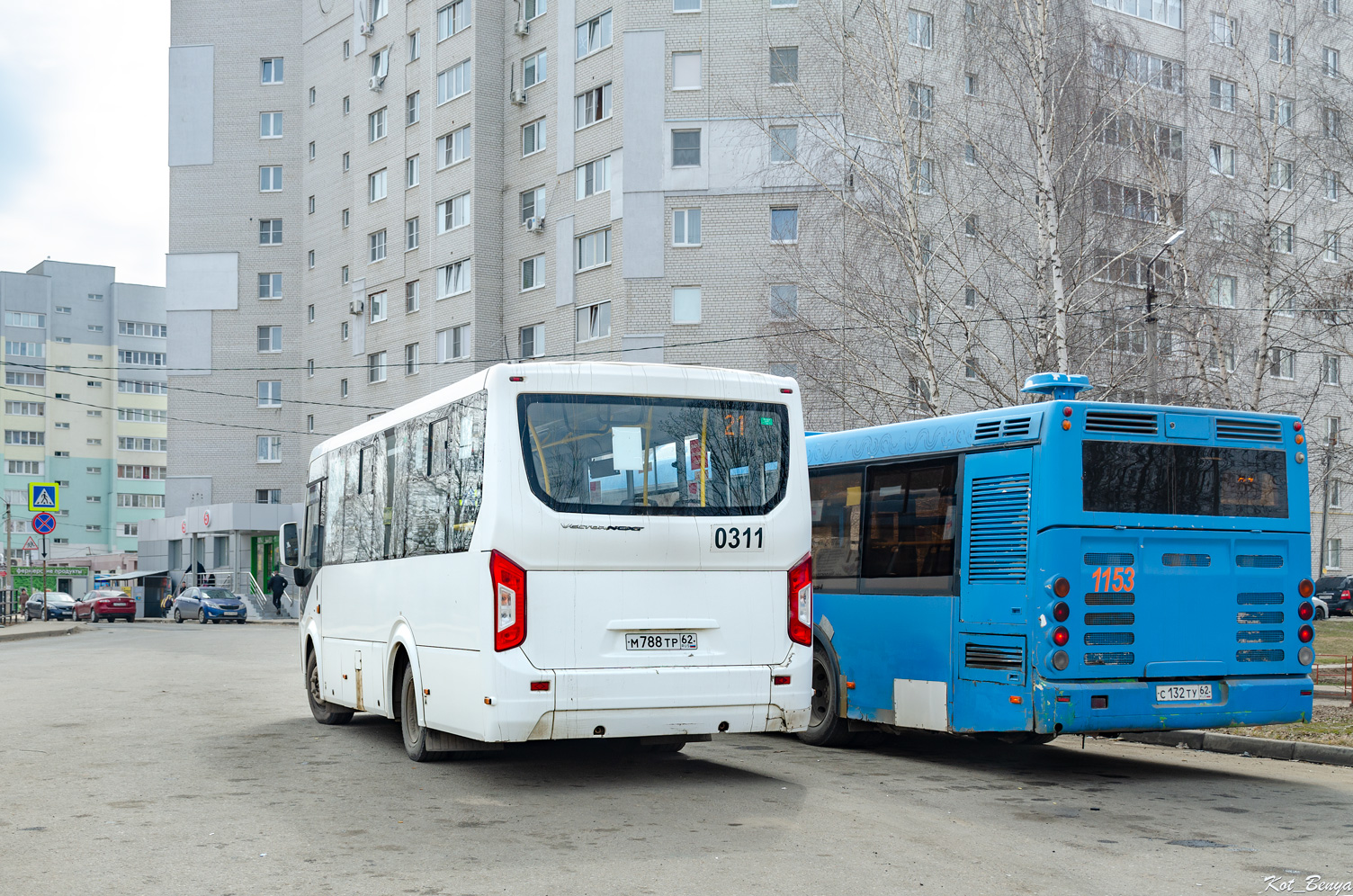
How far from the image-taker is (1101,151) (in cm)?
2478

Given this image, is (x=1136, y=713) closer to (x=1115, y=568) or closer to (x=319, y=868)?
(x=1115, y=568)

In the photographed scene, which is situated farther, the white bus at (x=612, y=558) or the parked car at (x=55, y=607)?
the parked car at (x=55, y=607)

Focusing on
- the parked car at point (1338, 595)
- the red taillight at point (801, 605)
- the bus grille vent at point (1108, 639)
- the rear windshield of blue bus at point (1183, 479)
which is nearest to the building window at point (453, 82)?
the parked car at point (1338, 595)

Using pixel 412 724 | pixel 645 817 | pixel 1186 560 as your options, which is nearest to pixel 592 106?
pixel 412 724

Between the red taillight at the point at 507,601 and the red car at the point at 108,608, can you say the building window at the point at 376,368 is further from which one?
the red taillight at the point at 507,601

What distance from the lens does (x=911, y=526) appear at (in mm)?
11406

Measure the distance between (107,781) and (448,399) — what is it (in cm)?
358

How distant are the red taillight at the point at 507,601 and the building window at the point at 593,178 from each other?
39.9 metres

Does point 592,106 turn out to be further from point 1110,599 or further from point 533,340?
point 1110,599

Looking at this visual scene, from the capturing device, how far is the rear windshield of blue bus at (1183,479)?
395 inches

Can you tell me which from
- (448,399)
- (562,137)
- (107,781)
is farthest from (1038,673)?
(562,137)

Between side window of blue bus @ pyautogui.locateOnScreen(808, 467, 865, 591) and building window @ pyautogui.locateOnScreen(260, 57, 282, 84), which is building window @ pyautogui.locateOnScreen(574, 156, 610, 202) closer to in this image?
building window @ pyautogui.locateOnScreen(260, 57, 282, 84)

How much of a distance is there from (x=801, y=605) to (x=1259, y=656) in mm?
3586

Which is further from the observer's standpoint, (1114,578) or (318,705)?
(318,705)
